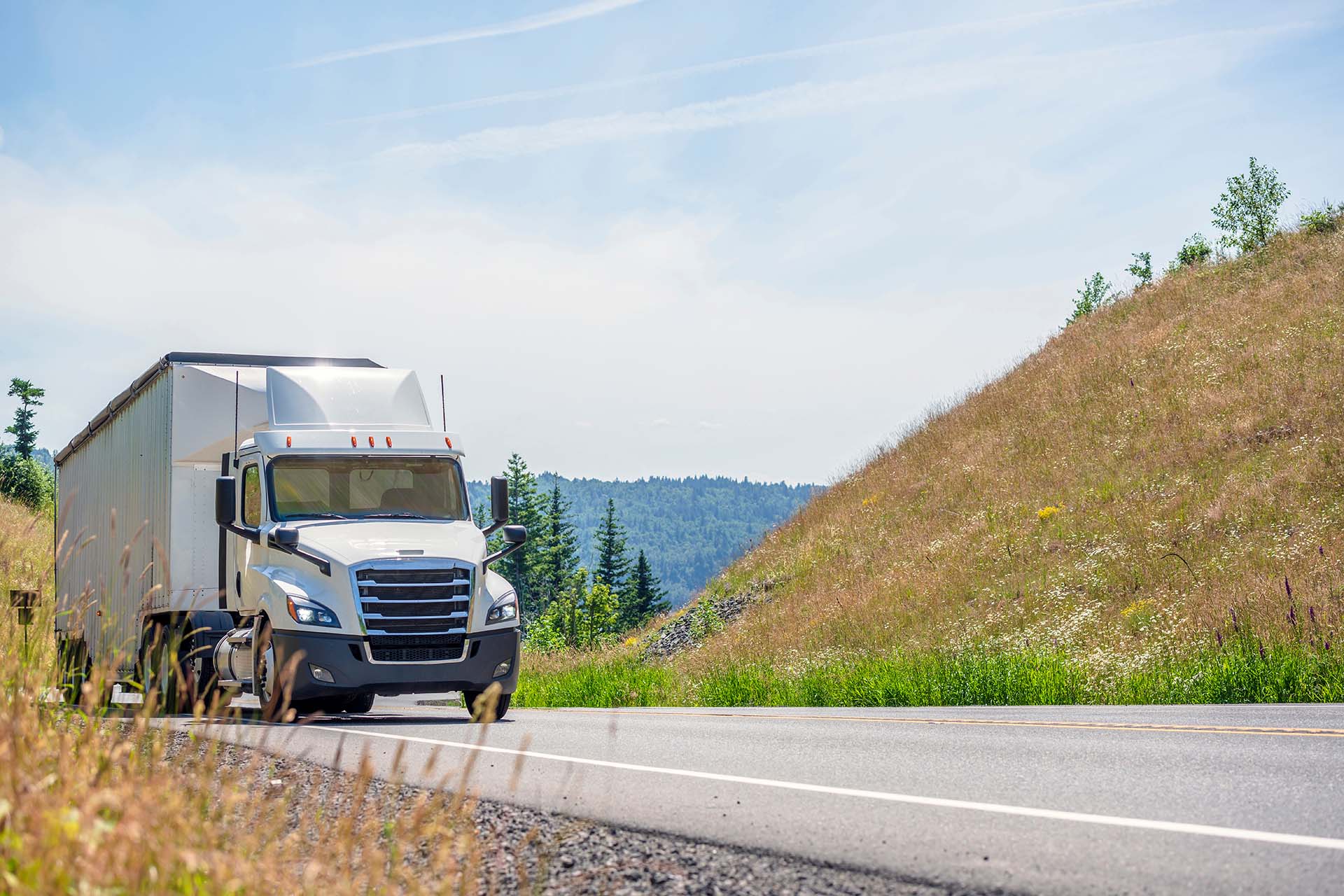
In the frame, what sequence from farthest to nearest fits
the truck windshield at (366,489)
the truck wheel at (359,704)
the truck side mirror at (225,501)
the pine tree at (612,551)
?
the pine tree at (612,551)
the truck wheel at (359,704)
the truck windshield at (366,489)
the truck side mirror at (225,501)

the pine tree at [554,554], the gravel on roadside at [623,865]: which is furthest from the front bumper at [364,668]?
the pine tree at [554,554]

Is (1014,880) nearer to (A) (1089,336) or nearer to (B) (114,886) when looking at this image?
(B) (114,886)

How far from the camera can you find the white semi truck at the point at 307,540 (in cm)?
1288

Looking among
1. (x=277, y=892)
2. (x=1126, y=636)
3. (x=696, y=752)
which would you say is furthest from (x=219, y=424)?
(x=1126, y=636)

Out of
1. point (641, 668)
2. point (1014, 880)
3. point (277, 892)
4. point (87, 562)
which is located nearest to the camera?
point (277, 892)

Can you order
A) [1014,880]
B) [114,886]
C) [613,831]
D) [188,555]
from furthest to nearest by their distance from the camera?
[188,555]
[613,831]
[1014,880]
[114,886]

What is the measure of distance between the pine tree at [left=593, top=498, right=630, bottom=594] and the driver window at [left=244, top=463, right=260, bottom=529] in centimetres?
10703

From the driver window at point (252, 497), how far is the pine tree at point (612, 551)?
351 ft

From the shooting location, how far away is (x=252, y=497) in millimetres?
14258

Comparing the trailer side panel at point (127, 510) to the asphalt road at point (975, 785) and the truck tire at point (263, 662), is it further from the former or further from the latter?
the asphalt road at point (975, 785)

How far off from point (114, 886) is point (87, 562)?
1714cm

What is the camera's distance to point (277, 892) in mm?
4176

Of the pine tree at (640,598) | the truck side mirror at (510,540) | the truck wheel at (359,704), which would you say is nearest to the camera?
the truck side mirror at (510,540)

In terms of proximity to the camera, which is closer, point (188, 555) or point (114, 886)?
point (114, 886)
